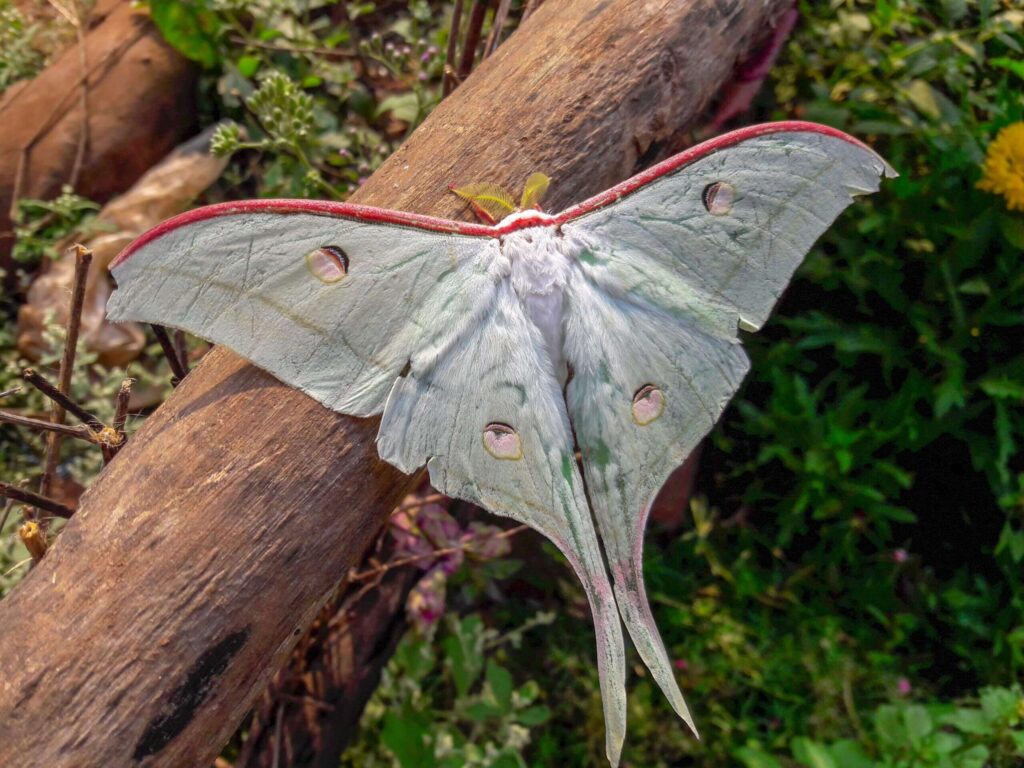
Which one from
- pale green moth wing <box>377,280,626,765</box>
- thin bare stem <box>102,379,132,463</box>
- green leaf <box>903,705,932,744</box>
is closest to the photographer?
pale green moth wing <box>377,280,626,765</box>

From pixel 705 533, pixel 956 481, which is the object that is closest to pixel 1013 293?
pixel 956 481


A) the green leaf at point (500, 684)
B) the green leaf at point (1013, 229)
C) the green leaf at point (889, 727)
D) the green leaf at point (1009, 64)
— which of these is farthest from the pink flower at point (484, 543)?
the green leaf at point (1009, 64)

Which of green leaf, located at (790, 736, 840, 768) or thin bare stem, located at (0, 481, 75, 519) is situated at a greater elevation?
thin bare stem, located at (0, 481, 75, 519)

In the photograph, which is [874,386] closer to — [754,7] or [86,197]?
[754,7]

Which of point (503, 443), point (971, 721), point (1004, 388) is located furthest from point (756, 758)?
point (503, 443)

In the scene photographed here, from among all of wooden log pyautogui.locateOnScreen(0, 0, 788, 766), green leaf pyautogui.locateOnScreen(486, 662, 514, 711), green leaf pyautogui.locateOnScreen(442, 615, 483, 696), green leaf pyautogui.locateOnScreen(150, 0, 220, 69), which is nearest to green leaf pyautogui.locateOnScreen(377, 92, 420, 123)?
green leaf pyautogui.locateOnScreen(150, 0, 220, 69)

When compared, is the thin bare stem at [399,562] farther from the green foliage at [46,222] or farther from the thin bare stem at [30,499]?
the green foliage at [46,222]

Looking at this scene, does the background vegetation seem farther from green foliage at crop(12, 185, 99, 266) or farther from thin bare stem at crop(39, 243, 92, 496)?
thin bare stem at crop(39, 243, 92, 496)
